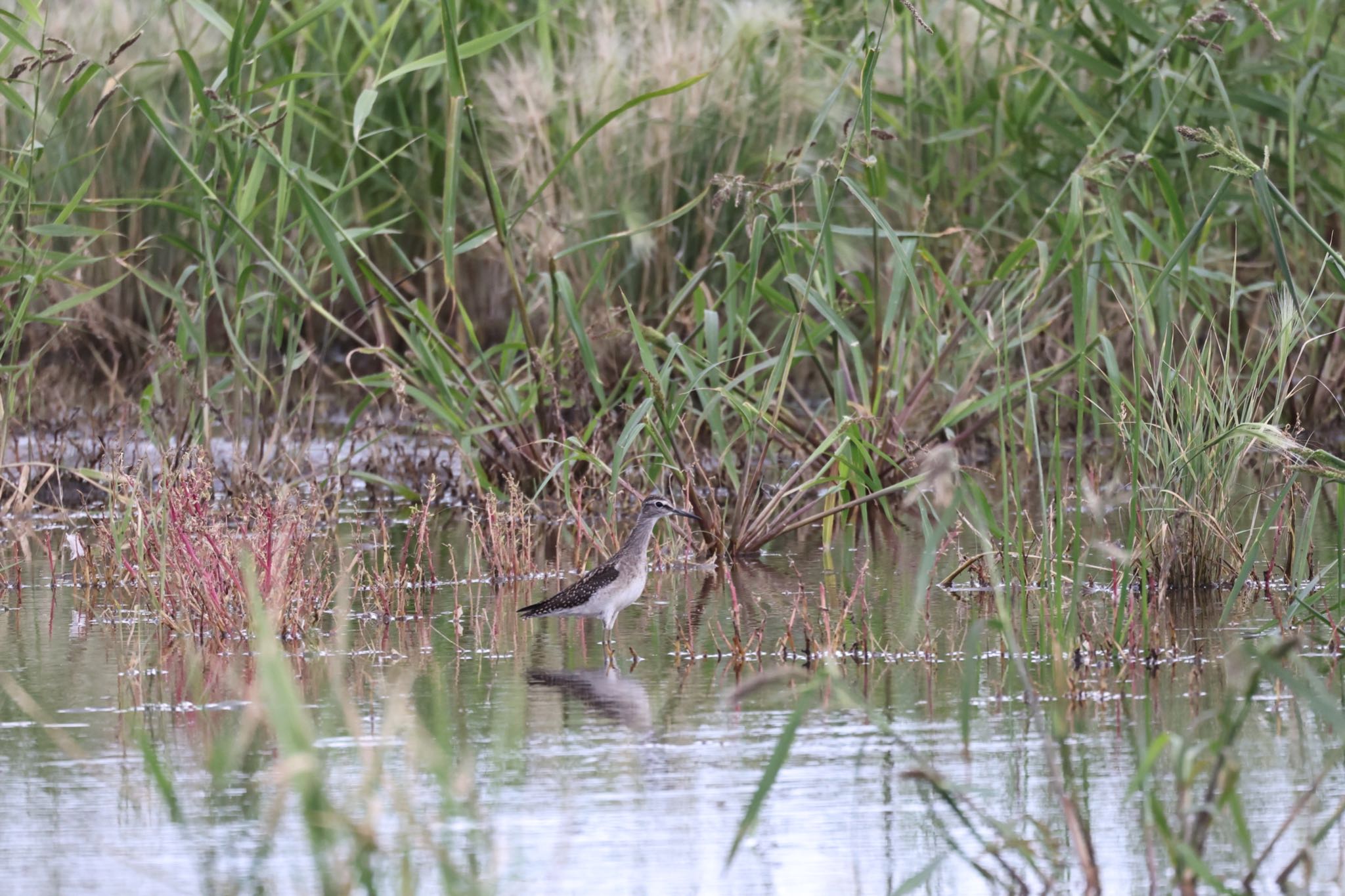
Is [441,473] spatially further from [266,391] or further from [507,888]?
[507,888]

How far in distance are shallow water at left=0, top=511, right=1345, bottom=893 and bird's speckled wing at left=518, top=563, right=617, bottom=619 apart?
112 millimetres

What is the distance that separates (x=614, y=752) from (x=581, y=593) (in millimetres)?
1514

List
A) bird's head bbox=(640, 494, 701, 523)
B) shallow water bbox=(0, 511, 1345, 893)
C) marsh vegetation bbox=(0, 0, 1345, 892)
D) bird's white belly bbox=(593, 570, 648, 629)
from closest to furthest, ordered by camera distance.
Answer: shallow water bbox=(0, 511, 1345, 893), marsh vegetation bbox=(0, 0, 1345, 892), bird's white belly bbox=(593, 570, 648, 629), bird's head bbox=(640, 494, 701, 523)

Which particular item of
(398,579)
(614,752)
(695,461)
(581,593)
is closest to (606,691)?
(614,752)

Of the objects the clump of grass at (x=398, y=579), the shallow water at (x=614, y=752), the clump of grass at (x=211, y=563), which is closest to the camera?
the shallow water at (x=614, y=752)

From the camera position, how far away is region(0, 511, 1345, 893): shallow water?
370cm

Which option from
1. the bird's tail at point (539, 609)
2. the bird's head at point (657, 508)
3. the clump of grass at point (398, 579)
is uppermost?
the bird's head at point (657, 508)

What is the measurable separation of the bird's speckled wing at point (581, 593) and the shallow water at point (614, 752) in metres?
0.11

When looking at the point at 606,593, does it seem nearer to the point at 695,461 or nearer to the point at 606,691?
the point at 606,691

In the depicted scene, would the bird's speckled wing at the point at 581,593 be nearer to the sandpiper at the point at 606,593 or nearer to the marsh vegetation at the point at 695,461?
the sandpiper at the point at 606,593

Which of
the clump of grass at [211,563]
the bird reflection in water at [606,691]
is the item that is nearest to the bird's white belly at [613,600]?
the bird reflection in water at [606,691]

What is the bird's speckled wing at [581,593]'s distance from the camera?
6.06 m

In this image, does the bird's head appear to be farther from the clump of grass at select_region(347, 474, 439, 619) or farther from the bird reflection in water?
the bird reflection in water

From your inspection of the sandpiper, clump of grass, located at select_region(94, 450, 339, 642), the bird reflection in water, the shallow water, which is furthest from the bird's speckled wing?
clump of grass, located at select_region(94, 450, 339, 642)
